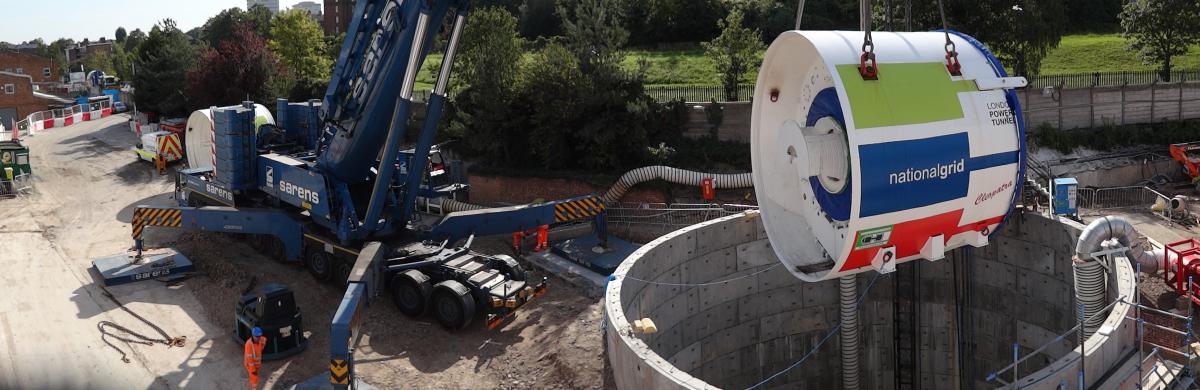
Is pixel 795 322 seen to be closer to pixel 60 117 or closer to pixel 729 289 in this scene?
pixel 729 289

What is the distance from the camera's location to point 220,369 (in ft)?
56.1

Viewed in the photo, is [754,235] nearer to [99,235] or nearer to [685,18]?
[99,235]

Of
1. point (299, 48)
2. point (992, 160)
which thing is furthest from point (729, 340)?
point (299, 48)

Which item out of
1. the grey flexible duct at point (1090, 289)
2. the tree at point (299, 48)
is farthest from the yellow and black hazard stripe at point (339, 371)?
the tree at point (299, 48)

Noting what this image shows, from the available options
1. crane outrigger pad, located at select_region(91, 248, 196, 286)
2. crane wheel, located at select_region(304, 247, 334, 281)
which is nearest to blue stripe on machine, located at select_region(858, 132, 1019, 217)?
crane wheel, located at select_region(304, 247, 334, 281)

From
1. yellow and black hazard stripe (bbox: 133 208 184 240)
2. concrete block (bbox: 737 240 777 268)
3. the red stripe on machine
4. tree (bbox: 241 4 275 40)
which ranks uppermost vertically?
tree (bbox: 241 4 275 40)

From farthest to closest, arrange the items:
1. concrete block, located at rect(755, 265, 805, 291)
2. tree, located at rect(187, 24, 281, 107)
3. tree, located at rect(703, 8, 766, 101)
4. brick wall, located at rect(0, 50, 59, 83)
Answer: brick wall, located at rect(0, 50, 59, 83)
tree, located at rect(187, 24, 281, 107)
tree, located at rect(703, 8, 766, 101)
concrete block, located at rect(755, 265, 805, 291)

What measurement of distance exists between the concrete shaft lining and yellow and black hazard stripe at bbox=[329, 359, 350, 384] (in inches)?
188

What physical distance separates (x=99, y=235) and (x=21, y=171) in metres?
9.20

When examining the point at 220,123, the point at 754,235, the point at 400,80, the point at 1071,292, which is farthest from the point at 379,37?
the point at 1071,292

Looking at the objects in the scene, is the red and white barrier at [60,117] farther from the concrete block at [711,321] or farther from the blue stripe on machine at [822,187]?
the blue stripe on machine at [822,187]

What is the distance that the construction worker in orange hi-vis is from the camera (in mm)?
15531

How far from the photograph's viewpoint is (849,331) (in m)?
17.7

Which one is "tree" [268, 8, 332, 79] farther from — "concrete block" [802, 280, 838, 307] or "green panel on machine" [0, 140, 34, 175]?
"concrete block" [802, 280, 838, 307]
